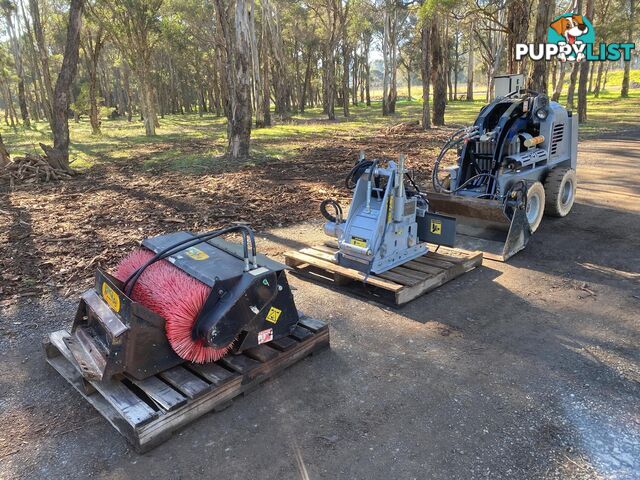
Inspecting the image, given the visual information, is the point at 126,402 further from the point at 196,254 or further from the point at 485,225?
the point at 485,225

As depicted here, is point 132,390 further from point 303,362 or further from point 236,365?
point 303,362

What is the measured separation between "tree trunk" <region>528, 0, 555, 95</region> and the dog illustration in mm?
6466

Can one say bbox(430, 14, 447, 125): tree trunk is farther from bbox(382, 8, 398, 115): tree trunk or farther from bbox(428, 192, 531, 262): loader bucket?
bbox(428, 192, 531, 262): loader bucket

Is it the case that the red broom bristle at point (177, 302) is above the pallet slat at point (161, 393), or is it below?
above

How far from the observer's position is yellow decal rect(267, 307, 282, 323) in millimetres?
3496

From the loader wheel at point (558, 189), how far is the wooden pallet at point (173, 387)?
509cm

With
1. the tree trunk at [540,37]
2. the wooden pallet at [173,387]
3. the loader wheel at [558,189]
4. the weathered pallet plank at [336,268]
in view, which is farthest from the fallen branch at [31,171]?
the tree trunk at [540,37]

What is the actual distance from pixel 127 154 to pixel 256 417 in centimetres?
1618

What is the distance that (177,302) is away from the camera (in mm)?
3107

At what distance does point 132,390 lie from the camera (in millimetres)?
3250

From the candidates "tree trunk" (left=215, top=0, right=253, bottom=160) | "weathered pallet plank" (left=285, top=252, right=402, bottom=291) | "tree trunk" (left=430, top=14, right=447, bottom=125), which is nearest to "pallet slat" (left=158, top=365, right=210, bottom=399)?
"weathered pallet plank" (left=285, top=252, right=402, bottom=291)

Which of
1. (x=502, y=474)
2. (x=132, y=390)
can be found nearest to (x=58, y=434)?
(x=132, y=390)

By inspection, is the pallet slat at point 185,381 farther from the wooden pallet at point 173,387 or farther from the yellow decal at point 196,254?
the yellow decal at point 196,254

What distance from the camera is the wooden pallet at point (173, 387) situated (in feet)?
9.47
